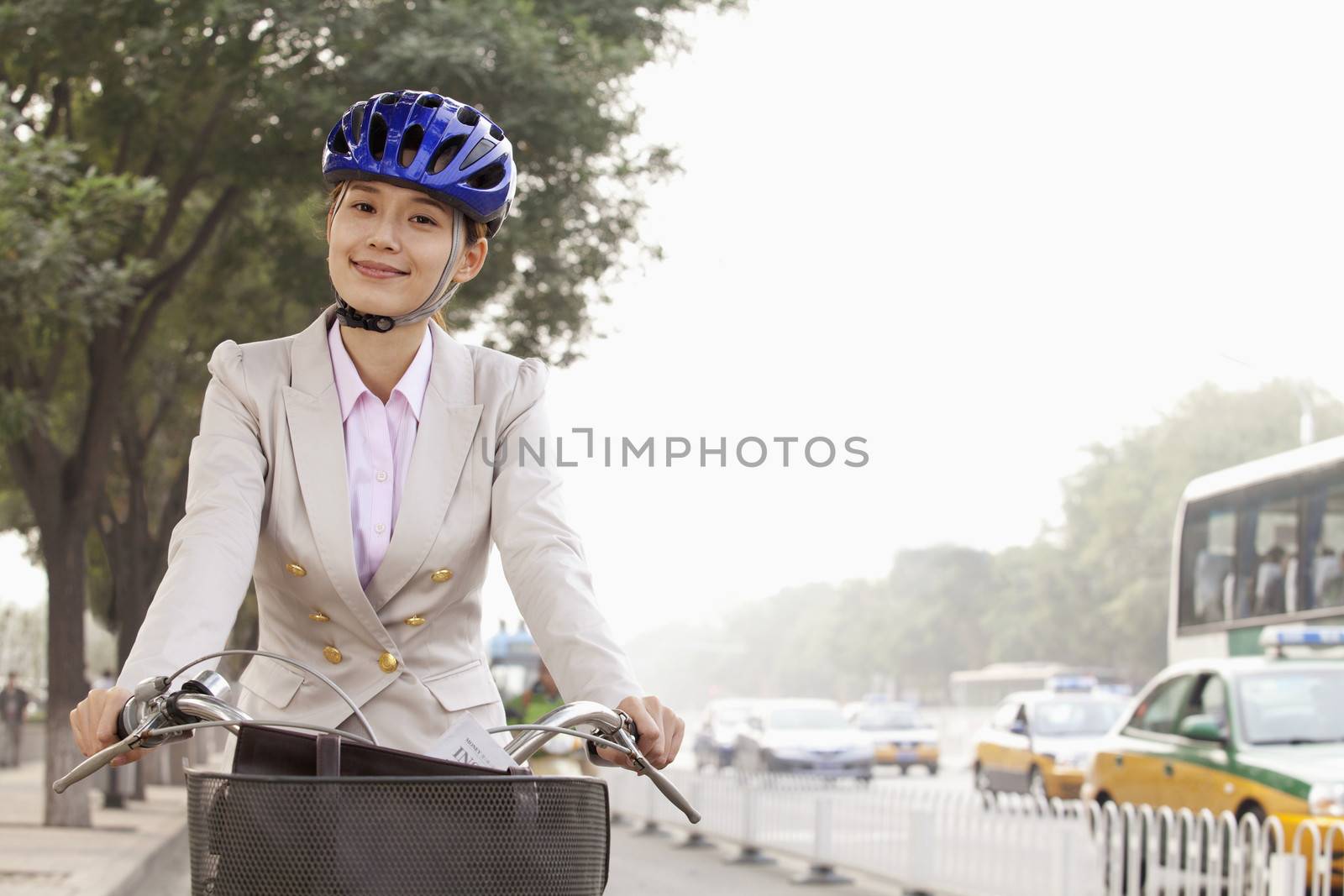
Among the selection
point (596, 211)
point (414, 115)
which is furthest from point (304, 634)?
point (596, 211)

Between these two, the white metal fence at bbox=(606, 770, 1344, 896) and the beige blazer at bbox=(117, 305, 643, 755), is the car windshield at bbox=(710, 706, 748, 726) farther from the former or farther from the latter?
the beige blazer at bbox=(117, 305, 643, 755)

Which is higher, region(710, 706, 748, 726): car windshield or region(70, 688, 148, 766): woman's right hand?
region(70, 688, 148, 766): woman's right hand

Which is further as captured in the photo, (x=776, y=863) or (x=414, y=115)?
(x=776, y=863)

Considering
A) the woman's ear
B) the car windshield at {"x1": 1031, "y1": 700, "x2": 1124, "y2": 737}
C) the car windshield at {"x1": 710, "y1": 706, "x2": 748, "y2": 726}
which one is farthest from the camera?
the car windshield at {"x1": 710, "y1": 706, "x2": 748, "y2": 726}

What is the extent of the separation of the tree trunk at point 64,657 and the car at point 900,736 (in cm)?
2171

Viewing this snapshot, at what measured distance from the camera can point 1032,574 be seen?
226 feet

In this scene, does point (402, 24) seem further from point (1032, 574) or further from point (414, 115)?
point (1032, 574)

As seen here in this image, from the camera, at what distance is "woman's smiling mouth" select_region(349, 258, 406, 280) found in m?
2.68

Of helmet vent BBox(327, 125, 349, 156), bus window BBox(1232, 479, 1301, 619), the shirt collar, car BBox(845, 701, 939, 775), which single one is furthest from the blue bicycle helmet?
car BBox(845, 701, 939, 775)

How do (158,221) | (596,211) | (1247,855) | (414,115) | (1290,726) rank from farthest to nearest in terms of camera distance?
(158,221) < (596,211) < (1290,726) < (1247,855) < (414,115)

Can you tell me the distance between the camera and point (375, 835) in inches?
75.9

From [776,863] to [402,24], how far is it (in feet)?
24.1

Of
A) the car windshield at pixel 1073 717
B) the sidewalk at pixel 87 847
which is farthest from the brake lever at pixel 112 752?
the car windshield at pixel 1073 717

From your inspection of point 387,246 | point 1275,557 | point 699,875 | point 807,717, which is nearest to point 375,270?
point 387,246
